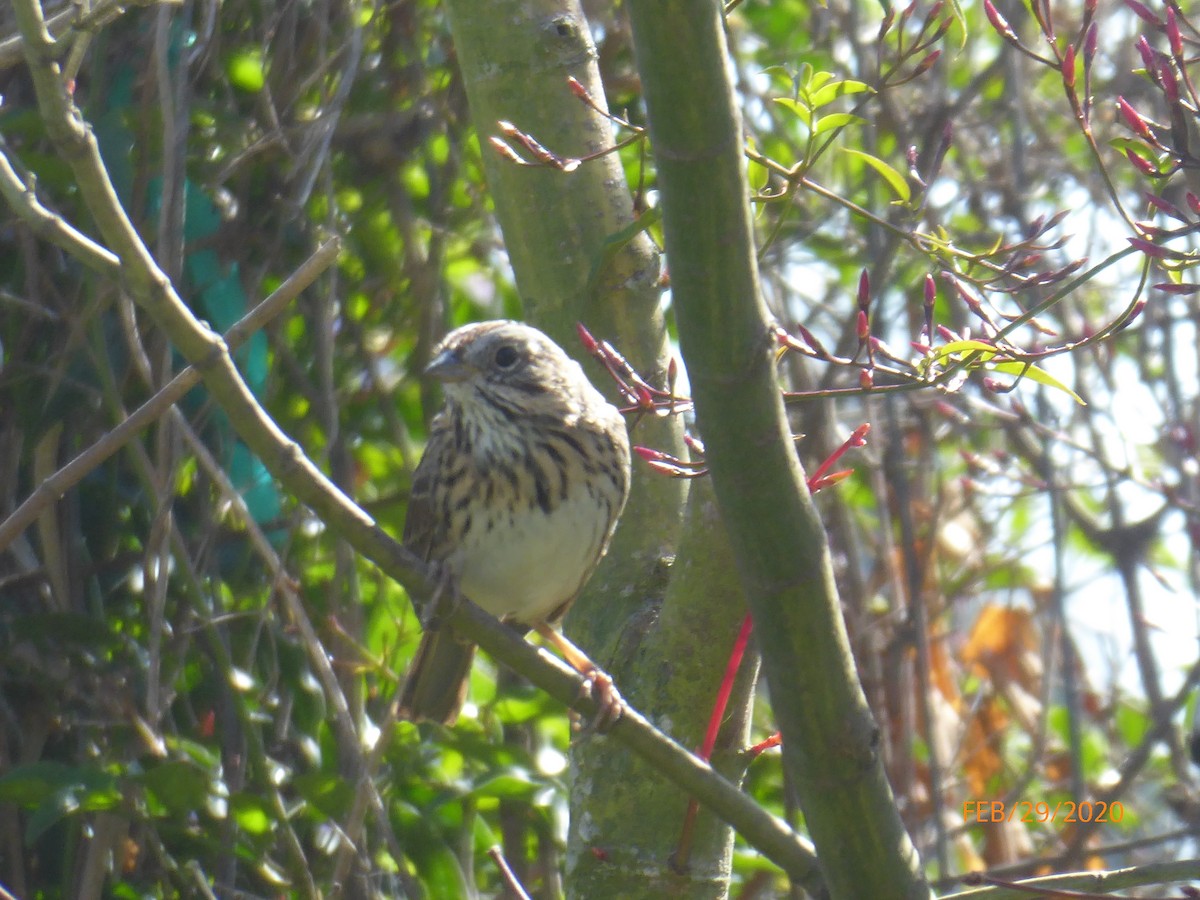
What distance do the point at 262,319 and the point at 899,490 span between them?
3.13 metres

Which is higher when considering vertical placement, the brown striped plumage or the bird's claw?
the brown striped plumage

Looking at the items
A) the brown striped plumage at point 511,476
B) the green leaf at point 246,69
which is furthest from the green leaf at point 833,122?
the green leaf at point 246,69

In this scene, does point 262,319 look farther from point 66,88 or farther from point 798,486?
point 798,486

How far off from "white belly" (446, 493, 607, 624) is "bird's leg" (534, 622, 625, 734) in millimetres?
171

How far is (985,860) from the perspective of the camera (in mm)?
5477

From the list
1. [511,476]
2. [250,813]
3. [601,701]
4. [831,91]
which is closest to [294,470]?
[601,701]

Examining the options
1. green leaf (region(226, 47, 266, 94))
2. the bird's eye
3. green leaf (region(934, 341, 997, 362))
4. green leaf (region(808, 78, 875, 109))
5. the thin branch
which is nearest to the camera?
the thin branch

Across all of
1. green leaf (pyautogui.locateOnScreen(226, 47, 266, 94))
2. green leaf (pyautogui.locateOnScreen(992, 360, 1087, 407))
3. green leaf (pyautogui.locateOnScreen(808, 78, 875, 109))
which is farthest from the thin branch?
green leaf (pyautogui.locateOnScreen(226, 47, 266, 94))

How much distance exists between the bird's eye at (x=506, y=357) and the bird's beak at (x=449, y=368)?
70 millimetres

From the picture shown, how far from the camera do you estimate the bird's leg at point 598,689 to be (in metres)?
2.18

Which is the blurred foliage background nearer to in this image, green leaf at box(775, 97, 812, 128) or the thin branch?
green leaf at box(775, 97, 812, 128)

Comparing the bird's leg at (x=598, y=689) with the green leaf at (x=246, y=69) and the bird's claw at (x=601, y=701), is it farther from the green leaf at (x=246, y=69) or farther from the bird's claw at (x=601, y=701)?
the green leaf at (x=246, y=69)

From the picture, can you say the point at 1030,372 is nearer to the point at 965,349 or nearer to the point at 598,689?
the point at 965,349

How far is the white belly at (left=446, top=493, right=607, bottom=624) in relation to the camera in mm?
3264
